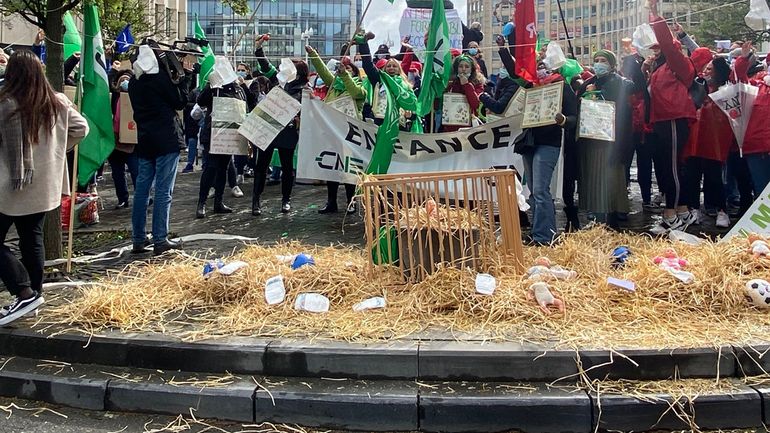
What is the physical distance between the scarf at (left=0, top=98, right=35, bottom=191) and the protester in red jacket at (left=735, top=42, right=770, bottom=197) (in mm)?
7088

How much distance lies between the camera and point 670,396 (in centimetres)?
365

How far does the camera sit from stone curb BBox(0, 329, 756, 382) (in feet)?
12.7

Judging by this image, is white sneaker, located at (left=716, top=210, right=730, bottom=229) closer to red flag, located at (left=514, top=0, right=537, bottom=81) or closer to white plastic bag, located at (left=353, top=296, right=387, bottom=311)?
red flag, located at (left=514, top=0, right=537, bottom=81)

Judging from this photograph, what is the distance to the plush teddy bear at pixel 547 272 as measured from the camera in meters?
4.92

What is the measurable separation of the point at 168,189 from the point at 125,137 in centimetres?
265

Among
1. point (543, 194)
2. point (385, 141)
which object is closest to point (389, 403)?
point (385, 141)

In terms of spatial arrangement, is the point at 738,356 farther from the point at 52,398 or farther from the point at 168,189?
the point at 168,189

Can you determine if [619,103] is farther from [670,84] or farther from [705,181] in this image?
[705,181]

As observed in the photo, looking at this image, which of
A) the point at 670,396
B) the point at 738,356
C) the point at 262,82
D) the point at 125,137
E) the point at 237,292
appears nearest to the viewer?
the point at 670,396

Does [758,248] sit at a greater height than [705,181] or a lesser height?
lesser

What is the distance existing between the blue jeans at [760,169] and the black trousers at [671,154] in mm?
735

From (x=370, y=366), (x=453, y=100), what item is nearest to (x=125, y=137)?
(x=453, y=100)

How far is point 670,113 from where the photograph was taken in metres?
7.76

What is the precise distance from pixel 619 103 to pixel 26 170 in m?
5.88
